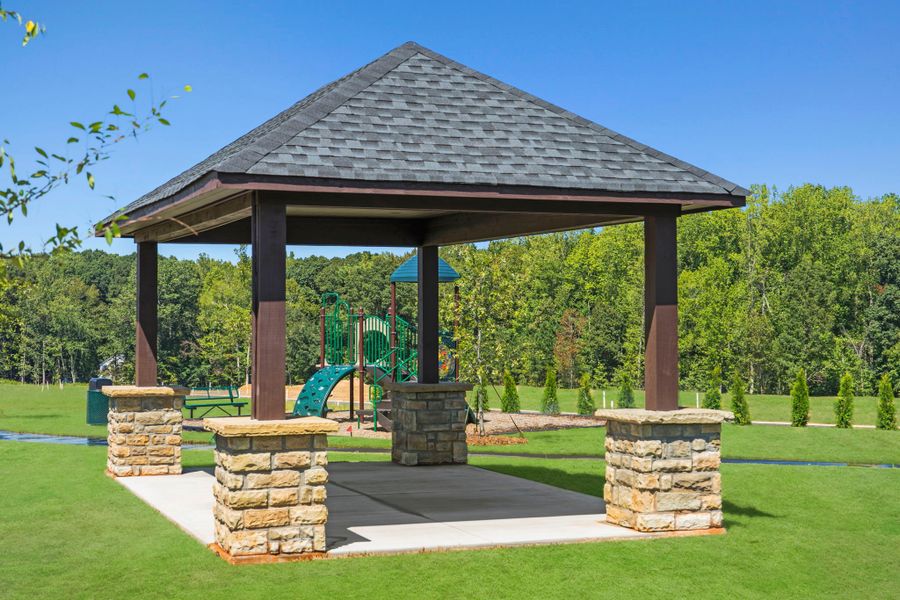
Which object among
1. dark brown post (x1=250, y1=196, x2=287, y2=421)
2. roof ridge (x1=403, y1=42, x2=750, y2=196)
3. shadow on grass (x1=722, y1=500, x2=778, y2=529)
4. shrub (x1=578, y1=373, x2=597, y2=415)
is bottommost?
shadow on grass (x1=722, y1=500, x2=778, y2=529)

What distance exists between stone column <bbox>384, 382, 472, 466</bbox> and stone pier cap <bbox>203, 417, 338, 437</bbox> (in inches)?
242

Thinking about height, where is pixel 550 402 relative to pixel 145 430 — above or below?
below

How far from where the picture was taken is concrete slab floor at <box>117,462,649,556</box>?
31.8ft

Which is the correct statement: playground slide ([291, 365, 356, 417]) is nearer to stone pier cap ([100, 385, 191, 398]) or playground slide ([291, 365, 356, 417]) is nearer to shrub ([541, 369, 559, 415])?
stone pier cap ([100, 385, 191, 398])

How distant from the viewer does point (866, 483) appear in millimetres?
14172

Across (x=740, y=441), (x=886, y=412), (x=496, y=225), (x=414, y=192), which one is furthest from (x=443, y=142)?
(x=886, y=412)

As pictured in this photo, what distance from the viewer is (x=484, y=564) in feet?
28.5

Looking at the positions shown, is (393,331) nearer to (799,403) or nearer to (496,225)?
(496,225)

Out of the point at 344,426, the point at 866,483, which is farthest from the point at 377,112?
the point at 344,426

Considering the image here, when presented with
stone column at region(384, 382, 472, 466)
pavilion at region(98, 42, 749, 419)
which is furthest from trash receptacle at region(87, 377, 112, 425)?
pavilion at region(98, 42, 749, 419)

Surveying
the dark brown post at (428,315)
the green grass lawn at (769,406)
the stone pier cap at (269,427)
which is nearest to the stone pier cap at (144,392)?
the dark brown post at (428,315)

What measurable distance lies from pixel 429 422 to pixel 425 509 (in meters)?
3.85

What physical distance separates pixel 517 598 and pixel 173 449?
8.31 meters

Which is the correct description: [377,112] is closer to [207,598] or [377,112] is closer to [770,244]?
[207,598]
